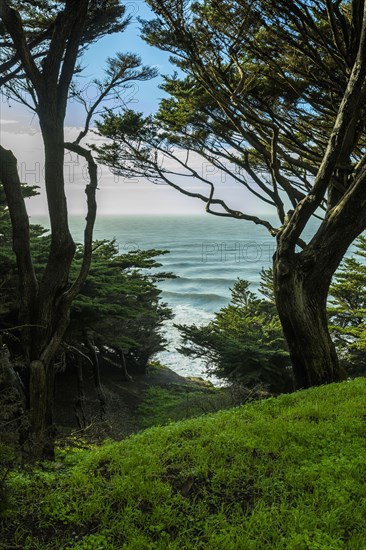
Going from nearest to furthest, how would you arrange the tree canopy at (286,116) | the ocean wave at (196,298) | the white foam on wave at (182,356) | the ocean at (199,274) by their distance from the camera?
the tree canopy at (286,116) → the white foam on wave at (182,356) → the ocean at (199,274) → the ocean wave at (196,298)

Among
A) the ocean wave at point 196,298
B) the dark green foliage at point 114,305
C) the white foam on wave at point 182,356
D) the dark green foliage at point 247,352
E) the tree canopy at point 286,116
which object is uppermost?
the tree canopy at point 286,116

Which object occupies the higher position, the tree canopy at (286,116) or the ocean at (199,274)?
the tree canopy at (286,116)

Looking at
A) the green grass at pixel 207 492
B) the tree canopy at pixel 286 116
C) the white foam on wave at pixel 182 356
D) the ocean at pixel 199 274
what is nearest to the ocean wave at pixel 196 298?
the ocean at pixel 199 274

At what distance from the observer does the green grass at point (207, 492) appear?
2.25m

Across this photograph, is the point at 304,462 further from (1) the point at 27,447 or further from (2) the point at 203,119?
(2) the point at 203,119

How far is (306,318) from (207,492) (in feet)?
10.1

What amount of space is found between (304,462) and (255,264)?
43.4 metres

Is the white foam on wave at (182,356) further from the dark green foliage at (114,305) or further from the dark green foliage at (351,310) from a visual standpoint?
the dark green foliage at (351,310)

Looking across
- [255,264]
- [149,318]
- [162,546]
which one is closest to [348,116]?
[162,546]

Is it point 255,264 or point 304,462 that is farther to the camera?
point 255,264

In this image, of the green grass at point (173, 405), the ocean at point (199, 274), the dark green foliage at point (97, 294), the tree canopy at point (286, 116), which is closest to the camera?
the tree canopy at point (286, 116)

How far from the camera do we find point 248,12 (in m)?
5.74

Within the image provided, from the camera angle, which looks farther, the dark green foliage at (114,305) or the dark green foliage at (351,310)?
the dark green foliage at (351,310)

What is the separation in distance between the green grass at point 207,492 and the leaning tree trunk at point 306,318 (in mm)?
1685
